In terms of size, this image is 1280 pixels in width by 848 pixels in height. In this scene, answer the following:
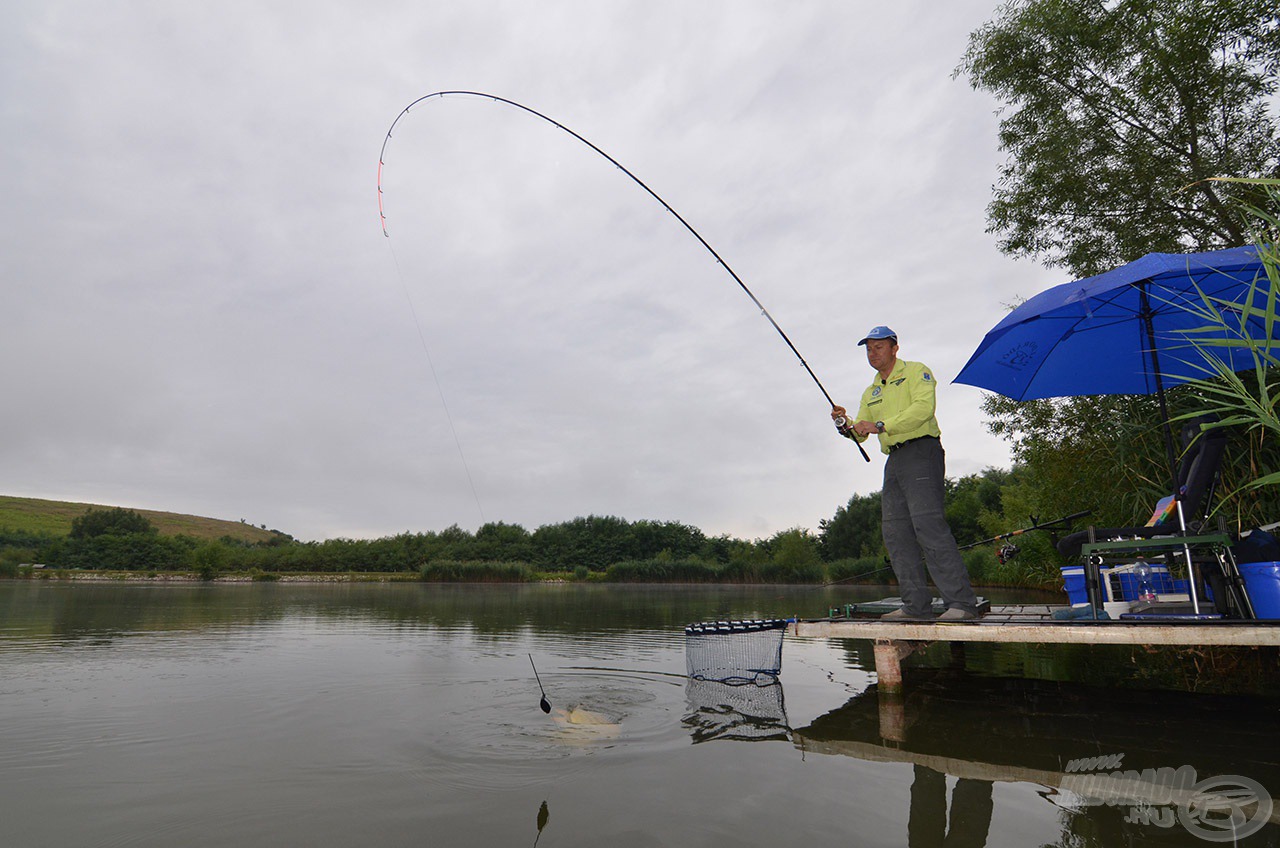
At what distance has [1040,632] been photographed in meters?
4.98

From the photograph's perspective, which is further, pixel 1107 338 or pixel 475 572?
pixel 475 572

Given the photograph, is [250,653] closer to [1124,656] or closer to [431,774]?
[431,774]

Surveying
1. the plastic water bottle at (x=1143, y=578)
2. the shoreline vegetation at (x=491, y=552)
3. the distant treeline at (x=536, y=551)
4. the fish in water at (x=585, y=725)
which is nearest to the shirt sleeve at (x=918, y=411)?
the plastic water bottle at (x=1143, y=578)

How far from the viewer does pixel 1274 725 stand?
4.77m

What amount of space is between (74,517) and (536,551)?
200 ft

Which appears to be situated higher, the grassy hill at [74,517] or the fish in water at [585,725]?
the grassy hill at [74,517]

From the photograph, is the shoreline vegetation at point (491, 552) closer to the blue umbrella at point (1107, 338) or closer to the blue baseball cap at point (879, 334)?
the blue umbrella at point (1107, 338)

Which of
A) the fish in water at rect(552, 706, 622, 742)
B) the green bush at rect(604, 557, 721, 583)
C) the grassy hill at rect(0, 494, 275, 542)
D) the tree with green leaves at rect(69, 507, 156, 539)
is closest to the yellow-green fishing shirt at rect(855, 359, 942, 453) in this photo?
the fish in water at rect(552, 706, 622, 742)

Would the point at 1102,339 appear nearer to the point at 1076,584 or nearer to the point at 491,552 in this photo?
the point at 1076,584

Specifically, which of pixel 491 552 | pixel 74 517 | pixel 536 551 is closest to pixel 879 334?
pixel 491 552

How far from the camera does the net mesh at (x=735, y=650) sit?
638cm

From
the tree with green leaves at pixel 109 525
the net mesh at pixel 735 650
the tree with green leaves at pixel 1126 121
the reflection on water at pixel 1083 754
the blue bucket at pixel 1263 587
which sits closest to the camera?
the reflection on water at pixel 1083 754

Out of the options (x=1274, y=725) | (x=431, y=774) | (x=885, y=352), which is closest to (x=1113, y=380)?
(x=885, y=352)

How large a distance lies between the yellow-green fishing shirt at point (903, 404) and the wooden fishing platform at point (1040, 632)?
1606mm
